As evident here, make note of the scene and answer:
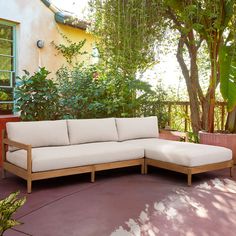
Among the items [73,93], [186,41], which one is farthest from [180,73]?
[73,93]

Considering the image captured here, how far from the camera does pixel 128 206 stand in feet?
12.9

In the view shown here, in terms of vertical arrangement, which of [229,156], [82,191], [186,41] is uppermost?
[186,41]

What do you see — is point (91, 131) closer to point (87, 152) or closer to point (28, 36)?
point (87, 152)

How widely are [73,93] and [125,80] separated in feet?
3.75

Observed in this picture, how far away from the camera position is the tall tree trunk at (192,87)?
745cm

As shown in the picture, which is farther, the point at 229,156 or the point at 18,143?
the point at 229,156

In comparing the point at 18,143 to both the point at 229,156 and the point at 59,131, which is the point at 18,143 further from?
the point at 229,156

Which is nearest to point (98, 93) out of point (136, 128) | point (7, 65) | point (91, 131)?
→ point (136, 128)

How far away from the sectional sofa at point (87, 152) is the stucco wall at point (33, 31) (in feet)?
9.96

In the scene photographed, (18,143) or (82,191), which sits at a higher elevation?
(18,143)

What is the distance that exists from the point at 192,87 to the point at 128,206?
4216 mm

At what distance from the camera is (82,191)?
4.49 m

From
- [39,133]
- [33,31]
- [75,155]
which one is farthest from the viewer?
[33,31]

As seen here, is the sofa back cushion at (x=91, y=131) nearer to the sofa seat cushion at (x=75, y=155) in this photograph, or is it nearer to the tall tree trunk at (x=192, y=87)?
the sofa seat cushion at (x=75, y=155)
